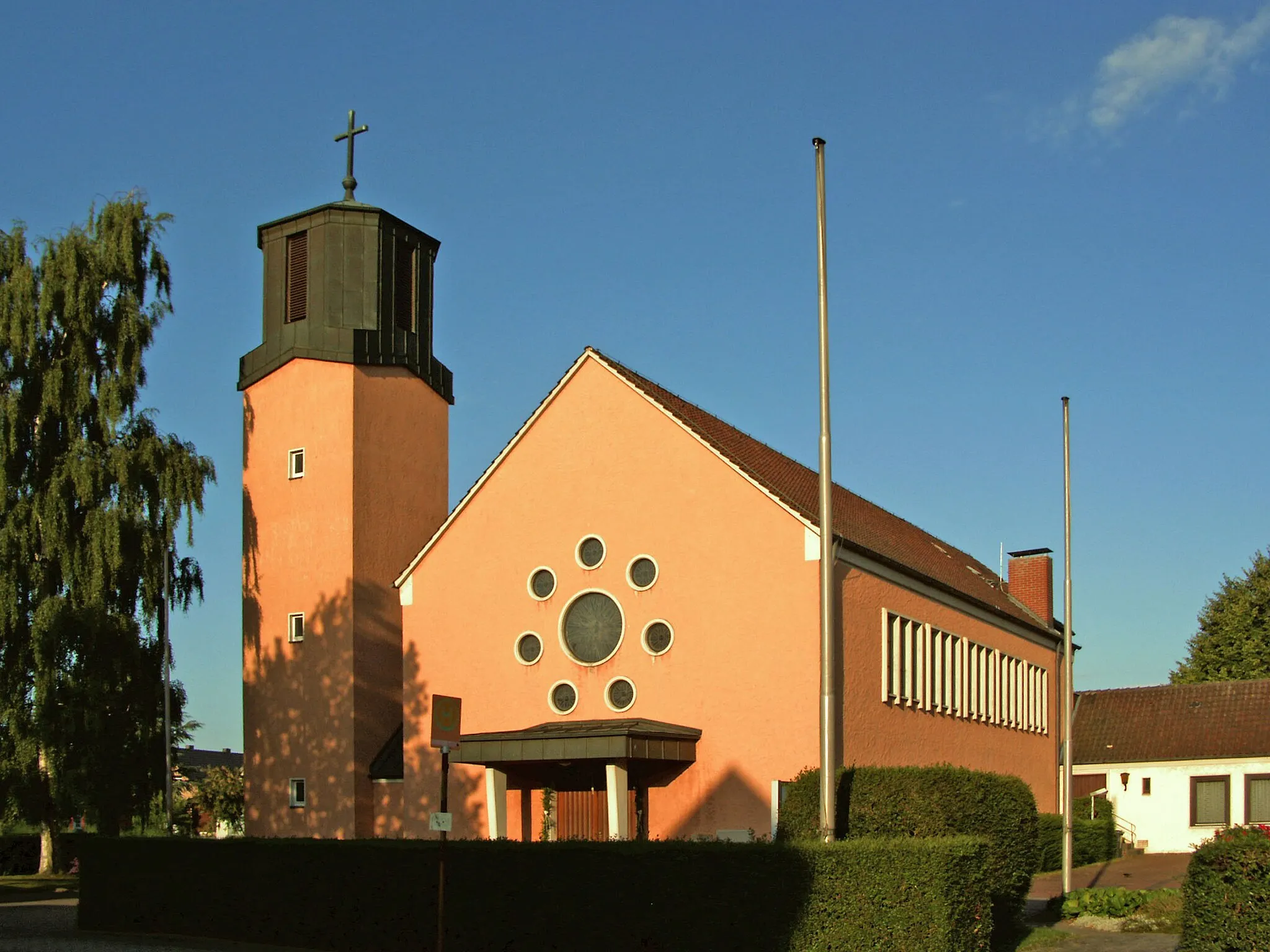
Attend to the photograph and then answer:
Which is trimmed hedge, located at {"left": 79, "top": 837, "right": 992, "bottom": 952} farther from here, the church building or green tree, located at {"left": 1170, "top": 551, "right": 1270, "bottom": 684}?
green tree, located at {"left": 1170, "top": 551, "right": 1270, "bottom": 684}

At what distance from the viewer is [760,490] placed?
27.2 metres

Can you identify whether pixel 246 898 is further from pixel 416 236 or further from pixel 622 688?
pixel 416 236

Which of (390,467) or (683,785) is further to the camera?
(390,467)

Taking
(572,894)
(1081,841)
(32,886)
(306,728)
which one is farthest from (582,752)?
(1081,841)

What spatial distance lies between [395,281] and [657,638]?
1122cm

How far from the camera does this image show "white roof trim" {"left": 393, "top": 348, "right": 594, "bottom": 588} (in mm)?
30156

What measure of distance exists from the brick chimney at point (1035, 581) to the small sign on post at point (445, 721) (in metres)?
34.6

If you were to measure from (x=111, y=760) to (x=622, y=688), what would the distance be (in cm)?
1212

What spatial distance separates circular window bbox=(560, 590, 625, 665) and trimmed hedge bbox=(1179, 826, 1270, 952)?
1430 centimetres

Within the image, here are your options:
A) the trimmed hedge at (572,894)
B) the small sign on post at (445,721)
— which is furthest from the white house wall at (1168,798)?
the small sign on post at (445,721)

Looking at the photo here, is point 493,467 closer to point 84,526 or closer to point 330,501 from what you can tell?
point 330,501

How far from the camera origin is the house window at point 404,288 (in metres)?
33.2

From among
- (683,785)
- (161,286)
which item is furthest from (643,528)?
(161,286)

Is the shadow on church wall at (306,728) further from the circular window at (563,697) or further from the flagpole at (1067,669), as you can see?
the flagpole at (1067,669)
